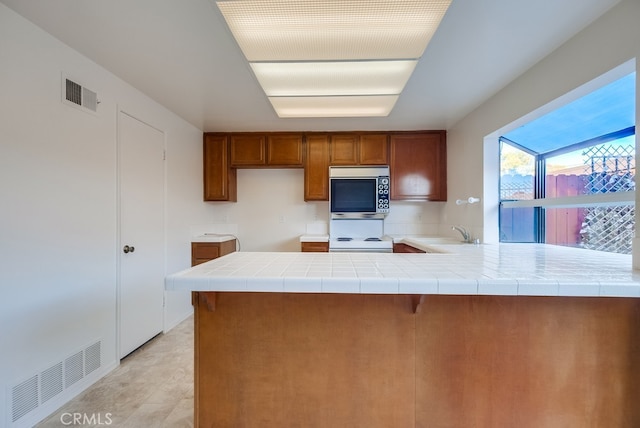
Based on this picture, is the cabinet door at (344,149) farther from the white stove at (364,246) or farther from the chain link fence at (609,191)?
the chain link fence at (609,191)

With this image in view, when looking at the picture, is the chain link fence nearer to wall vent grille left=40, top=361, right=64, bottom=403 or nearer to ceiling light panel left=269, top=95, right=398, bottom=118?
ceiling light panel left=269, top=95, right=398, bottom=118

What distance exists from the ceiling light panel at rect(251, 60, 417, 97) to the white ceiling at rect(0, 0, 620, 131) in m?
0.19

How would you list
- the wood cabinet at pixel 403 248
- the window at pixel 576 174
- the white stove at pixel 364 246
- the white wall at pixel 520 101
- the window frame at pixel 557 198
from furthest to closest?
the white stove at pixel 364 246
the wood cabinet at pixel 403 248
the window at pixel 576 174
the window frame at pixel 557 198
the white wall at pixel 520 101

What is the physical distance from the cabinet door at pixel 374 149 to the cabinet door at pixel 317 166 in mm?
466

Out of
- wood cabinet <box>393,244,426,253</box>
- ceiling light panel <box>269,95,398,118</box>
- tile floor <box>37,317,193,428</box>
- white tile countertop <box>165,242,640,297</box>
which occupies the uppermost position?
ceiling light panel <box>269,95,398,118</box>

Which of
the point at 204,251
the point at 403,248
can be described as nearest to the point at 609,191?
the point at 403,248

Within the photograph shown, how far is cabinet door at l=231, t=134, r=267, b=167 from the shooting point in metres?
3.68

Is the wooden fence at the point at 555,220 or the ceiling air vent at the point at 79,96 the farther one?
the wooden fence at the point at 555,220

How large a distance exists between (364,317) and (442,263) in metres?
0.47

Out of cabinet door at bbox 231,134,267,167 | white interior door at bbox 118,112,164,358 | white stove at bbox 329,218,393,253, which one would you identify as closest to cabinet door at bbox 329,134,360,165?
white stove at bbox 329,218,393,253

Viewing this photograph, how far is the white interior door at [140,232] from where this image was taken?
2283 mm

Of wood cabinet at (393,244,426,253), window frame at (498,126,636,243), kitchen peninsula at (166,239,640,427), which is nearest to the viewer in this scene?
kitchen peninsula at (166,239,640,427)

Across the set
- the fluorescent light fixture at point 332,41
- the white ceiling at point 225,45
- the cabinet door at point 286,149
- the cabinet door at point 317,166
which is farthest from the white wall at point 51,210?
the cabinet door at point 317,166

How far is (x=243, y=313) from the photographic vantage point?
1303 millimetres
